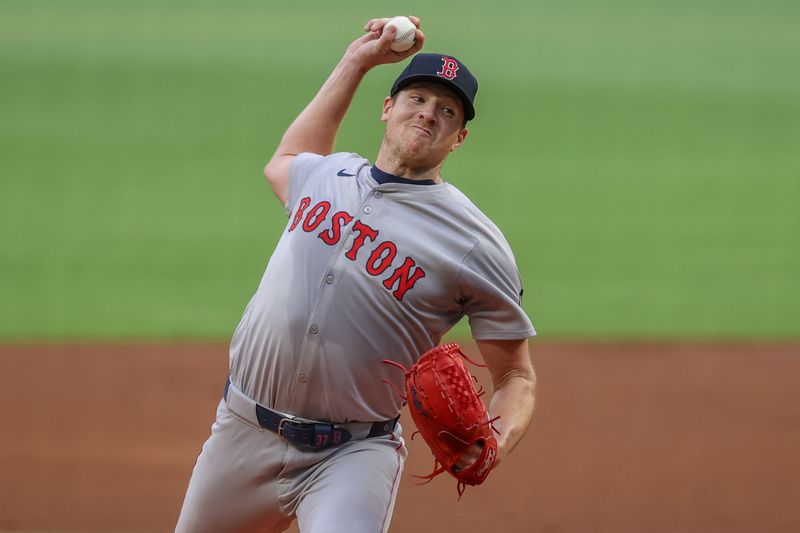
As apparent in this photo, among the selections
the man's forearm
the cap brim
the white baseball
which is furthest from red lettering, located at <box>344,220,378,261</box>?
the white baseball

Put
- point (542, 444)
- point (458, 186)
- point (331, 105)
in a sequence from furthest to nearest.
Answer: point (458, 186)
point (542, 444)
point (331, 105)

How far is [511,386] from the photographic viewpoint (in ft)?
11.2

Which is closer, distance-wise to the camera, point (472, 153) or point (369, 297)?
point (369, 297)

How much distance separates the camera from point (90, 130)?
1248cm

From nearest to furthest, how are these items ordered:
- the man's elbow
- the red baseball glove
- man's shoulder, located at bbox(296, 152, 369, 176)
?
the red baseball glove < man's shoulder, located at bbox(296, 152, 369, 176) < the man's elbow

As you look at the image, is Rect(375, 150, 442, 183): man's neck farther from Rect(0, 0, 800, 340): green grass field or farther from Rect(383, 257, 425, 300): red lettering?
Rect(0, 0, 800, 340): green grass field

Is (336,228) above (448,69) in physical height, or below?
below

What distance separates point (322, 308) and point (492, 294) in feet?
1.71

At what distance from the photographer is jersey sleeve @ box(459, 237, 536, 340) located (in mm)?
3367

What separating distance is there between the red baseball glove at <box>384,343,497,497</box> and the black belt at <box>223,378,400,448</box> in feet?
1.07

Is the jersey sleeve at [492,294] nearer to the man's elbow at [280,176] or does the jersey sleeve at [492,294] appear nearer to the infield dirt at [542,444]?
the man's elbow at [280,176]

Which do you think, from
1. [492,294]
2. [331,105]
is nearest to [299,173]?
[331,105]

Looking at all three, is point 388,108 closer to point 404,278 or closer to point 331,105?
point 331,105

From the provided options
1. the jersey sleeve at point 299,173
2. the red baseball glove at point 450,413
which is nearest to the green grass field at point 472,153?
the jersey sleeve at point 299,173
